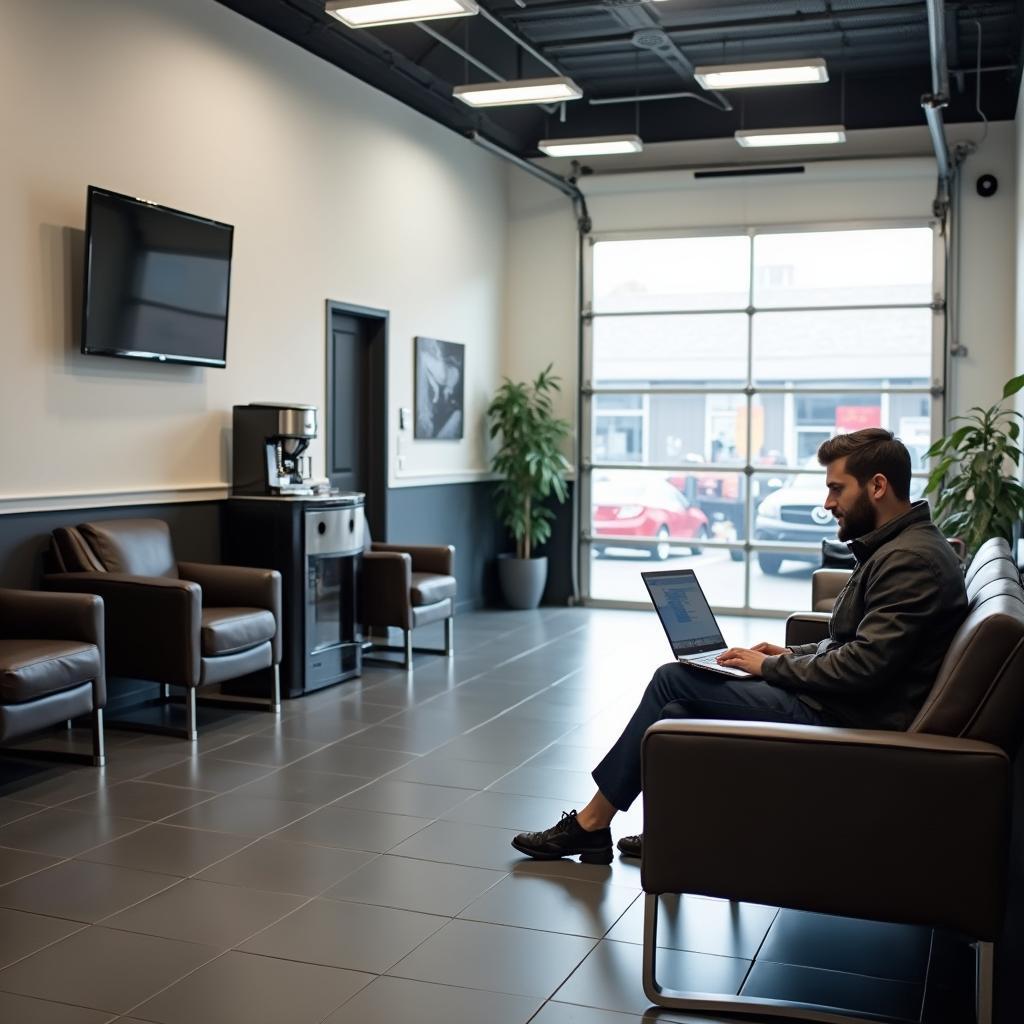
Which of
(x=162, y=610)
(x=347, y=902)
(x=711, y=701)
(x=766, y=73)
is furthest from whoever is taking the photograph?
(x=766, y=73)

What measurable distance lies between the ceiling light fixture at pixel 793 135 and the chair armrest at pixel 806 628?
184 inches

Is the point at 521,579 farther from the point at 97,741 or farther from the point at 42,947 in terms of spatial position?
the point at 42,947

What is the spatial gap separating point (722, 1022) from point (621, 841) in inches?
42.9

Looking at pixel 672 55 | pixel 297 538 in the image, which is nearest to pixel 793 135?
pixel 672 55

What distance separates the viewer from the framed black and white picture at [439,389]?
8531mm

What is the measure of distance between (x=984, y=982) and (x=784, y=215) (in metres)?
7.65

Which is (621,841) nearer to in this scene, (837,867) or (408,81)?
(837,867)

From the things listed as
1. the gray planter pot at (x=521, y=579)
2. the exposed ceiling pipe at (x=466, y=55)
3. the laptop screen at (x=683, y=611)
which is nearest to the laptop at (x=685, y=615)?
the laptop screen at (x=683, y=611)

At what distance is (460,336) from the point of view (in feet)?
30.3

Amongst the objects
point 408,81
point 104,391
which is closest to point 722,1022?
point 104,391

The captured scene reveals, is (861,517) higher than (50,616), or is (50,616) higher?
(861,517)

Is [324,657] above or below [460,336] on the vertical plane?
below

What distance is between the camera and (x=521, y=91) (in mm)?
7258

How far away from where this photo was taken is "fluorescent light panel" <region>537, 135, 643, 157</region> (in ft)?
27.8
